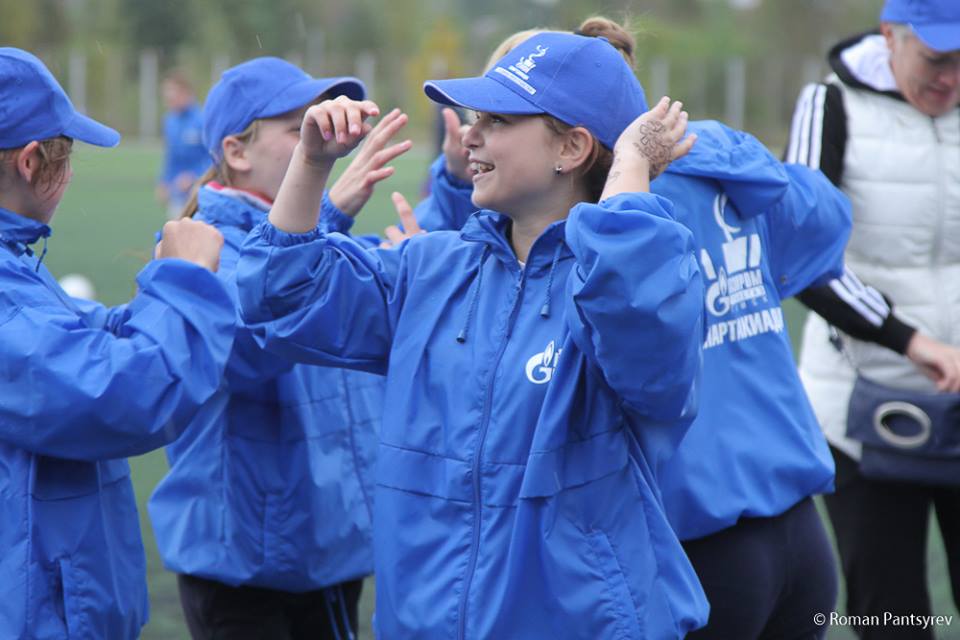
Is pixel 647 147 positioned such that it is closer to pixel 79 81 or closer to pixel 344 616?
pixel 344 616

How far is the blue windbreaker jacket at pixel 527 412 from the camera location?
89.7 inches

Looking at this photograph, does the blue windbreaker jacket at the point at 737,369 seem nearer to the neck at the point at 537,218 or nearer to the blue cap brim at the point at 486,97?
the neck at the point at 537,218

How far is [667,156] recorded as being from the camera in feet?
8.13

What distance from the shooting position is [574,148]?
2.61 m

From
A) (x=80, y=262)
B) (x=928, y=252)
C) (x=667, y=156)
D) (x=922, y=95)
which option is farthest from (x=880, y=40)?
(x=80, y=262)

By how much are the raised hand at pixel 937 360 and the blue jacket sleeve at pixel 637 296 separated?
5.77 feet

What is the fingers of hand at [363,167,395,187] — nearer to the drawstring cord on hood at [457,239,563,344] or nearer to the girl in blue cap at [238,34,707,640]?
the girl in blue cap at [238,34,707,640]

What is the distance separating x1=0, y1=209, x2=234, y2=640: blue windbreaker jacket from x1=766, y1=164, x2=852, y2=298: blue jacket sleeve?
141 centimetres

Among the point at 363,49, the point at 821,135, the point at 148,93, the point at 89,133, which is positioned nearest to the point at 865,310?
the point at 821,135

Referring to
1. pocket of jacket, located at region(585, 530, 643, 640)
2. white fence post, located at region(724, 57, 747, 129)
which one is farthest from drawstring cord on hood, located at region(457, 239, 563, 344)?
white fence post, located at region(724, 57, 747, 129)

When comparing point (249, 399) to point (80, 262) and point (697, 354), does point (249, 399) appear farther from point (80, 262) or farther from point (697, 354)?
point (80, 262)

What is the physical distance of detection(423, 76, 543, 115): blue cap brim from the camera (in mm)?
2537

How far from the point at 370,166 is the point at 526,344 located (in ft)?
2.80

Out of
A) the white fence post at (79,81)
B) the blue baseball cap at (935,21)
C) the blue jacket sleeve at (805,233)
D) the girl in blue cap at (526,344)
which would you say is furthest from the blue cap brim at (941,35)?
the white fence post at (79,81)
